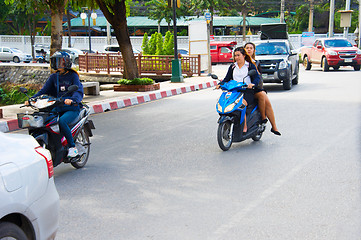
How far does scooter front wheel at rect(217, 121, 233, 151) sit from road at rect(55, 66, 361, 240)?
14cm

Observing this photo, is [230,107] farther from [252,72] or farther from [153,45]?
[153,45]

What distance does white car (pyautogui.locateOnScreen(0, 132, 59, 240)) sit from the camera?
3086 millimetres

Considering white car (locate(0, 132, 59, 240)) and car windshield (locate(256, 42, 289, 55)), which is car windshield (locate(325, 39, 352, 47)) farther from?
white car (locate(0, 132, 59, 240))

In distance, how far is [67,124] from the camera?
21.8ft

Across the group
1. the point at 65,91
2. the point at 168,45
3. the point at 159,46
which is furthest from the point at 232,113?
the point at 159,46

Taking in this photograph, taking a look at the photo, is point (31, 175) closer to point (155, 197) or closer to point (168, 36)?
point (155, 197)

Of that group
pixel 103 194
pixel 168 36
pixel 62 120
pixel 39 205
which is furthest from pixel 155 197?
pixel 168 36

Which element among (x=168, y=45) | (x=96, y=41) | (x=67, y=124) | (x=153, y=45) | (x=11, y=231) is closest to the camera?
(x=11, y=231)

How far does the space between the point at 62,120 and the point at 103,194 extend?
1.24 metres

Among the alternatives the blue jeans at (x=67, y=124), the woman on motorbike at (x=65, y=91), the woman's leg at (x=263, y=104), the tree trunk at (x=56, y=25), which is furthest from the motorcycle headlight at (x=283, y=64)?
the blue jeans at (x=67, y=124)

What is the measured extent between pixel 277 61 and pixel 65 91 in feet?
38.7

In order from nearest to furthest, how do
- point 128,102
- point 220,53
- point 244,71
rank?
point 244,71 < point 128,102 < point 220,53

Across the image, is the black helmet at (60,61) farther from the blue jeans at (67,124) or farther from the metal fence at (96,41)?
the metal fence at (96,41)

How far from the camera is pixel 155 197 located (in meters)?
5.64
